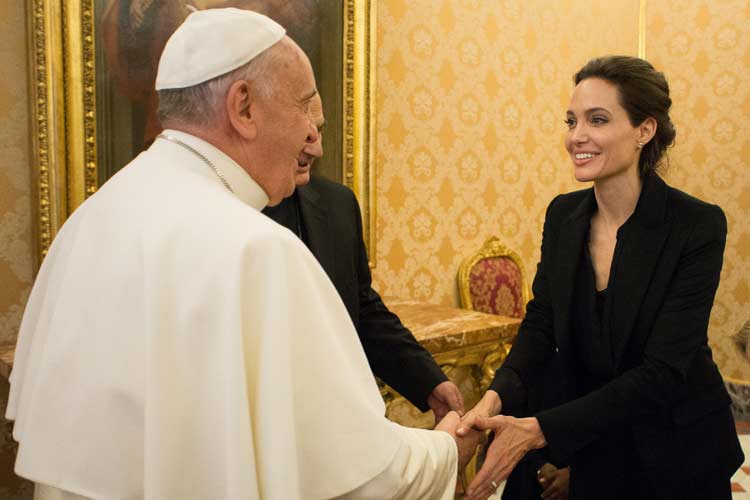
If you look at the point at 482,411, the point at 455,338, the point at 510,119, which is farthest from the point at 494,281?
the point at 482,411

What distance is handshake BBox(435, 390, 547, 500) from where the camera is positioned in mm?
2162

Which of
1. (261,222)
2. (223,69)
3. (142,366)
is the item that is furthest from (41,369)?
(223,69)

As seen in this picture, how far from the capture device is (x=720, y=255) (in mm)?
2244

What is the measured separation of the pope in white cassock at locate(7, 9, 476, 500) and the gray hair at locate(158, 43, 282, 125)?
102 millimetres

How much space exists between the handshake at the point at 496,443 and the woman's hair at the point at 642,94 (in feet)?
3.22

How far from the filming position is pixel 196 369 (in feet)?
3.87

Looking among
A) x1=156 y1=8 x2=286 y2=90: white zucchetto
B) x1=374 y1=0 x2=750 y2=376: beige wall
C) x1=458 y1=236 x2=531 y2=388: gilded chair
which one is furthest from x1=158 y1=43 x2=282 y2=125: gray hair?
x1=458 y1=236 x2=531 y2=388: gilded chair

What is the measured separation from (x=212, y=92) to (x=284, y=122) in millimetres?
166

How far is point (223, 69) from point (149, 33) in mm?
2020

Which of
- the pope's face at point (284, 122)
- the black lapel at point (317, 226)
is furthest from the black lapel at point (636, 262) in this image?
the pope's face at point (284, 122)

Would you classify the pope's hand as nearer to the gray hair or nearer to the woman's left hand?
the woman's left hand

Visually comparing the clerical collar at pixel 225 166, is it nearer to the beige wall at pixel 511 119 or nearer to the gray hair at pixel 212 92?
the gray hair at pixel 212 92

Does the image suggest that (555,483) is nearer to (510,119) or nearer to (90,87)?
(90,87)

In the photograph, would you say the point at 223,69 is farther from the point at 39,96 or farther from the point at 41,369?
the point at 39,96
